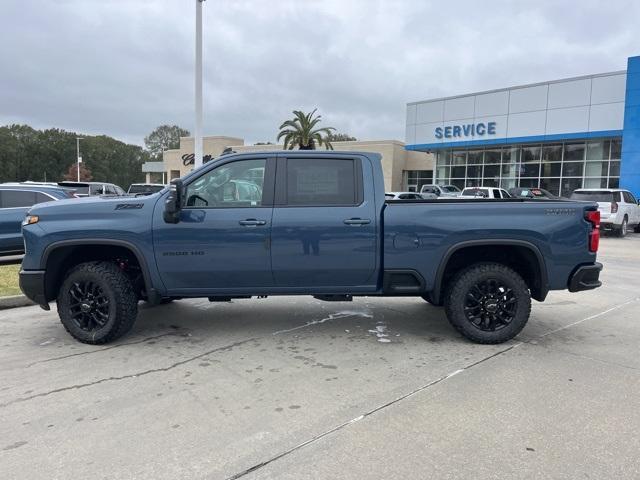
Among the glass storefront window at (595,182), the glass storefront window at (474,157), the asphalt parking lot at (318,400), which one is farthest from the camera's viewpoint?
the glass storefront window at (474,157)

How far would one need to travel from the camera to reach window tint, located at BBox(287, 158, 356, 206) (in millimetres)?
5234

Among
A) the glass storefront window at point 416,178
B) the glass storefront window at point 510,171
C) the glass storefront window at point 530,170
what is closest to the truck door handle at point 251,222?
the glass storefront window at point 530,170

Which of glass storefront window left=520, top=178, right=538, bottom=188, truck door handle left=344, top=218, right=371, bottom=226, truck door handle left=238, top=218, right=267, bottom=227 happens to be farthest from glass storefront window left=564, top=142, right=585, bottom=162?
truck door handle left=238, top=218, right=267, bottom=227

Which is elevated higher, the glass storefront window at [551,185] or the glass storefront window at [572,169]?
the glass storefront window at [572,169]

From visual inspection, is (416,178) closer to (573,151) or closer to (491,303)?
(573,151)

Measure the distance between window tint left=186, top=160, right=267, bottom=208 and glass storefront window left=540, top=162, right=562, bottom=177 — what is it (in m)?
30.0

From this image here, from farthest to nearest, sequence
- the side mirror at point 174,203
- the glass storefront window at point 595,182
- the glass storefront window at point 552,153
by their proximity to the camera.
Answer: the glass storefront window at point 552,153
the glass storefront window at point 595,182
the side mirror at point 174,203

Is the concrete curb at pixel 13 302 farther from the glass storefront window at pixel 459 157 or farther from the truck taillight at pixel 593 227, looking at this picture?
the glass storefront window at pixel 459 157

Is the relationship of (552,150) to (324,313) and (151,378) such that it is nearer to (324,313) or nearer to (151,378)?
(324,313)

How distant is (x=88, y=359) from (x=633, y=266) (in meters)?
11.2

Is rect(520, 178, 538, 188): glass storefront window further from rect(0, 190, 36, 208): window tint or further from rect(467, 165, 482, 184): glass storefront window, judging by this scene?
rect(0, 190, 36, 208): window tint

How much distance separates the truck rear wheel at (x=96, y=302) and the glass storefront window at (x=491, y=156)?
3220 cm

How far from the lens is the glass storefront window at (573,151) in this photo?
30094mm

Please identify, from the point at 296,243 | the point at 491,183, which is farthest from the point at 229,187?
the point at 491,183
